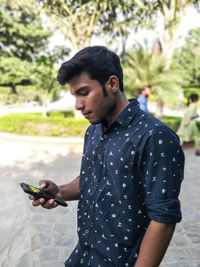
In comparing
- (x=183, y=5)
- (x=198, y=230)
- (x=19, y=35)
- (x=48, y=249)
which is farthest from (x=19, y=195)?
(x=19, y=35)

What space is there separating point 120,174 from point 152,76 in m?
7.81

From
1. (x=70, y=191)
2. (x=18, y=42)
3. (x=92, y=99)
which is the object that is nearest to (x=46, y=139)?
(x=70, y=191)

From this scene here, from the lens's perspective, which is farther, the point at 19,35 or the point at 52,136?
the point at 19,35

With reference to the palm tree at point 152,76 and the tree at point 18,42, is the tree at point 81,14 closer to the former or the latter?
the palm tree at point 152,76

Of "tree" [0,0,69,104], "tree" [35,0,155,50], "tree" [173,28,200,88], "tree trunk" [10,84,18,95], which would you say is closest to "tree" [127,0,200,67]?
"tree" [35,0,155,50]

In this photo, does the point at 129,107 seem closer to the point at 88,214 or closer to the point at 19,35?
the point at 88,214

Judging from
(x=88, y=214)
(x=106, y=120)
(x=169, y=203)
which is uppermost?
(x=106, y=120)

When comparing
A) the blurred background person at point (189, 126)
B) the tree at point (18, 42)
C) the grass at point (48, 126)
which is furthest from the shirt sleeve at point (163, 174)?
the tree at point (18, 42)

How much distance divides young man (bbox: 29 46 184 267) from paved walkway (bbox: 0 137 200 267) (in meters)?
2.07

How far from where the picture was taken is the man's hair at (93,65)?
1.11 meters

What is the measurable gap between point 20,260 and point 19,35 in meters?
25.0

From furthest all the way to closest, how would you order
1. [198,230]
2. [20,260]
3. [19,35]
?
[19,35] < [198,230] < [20,260]

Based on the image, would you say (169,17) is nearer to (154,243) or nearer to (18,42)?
(154,243)

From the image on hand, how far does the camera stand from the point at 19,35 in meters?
24.6
